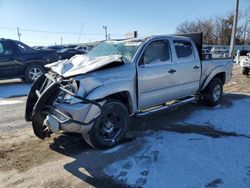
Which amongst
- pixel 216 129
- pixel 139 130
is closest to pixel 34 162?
pixel 139 130

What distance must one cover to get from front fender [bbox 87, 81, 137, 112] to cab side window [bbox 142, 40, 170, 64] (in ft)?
2.27

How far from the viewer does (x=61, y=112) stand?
475 cm

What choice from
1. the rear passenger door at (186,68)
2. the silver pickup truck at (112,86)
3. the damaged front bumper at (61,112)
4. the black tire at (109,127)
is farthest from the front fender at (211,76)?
the damaged front bumper at (61,112)

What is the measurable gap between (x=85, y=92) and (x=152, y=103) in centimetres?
185

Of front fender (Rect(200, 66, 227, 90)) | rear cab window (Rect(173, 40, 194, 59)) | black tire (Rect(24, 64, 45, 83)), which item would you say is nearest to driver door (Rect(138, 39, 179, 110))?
rear cab window (Rect(173, 40, 194, 59))

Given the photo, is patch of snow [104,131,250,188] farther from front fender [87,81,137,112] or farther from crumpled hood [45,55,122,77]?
crumpled hood [45,55,122,77]

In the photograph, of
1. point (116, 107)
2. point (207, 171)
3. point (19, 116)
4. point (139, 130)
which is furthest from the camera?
point (19, 116)

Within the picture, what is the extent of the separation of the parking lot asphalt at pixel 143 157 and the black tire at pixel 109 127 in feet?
0.52

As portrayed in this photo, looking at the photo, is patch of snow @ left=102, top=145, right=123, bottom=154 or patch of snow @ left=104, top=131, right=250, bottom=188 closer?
patch of snow @ left=104, top=131, right=250, bottom=188

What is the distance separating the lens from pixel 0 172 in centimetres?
444

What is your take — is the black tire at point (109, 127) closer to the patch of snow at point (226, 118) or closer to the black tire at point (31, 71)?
the patch of snow at point (226, 118)

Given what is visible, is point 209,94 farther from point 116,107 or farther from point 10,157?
point 10,157

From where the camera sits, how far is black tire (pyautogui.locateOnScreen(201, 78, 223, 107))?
8.09 metres

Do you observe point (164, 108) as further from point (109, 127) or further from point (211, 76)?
point (211, 76)
